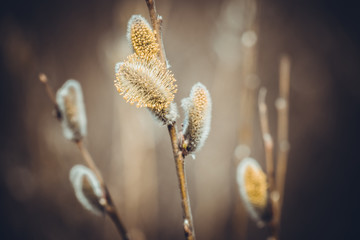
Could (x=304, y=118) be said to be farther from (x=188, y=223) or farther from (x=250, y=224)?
(x=188, y=223)

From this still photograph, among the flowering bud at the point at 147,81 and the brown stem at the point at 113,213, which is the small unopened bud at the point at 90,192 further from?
the flowering bud at the point at 147,81

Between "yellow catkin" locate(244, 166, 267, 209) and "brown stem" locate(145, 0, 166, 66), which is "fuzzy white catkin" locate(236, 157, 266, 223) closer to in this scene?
"yellow catkin" locate(244, 166, 267, 209)

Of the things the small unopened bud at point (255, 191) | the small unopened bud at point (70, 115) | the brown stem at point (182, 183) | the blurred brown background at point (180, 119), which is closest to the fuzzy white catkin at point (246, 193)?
the small unopened bud at point (255, 191)

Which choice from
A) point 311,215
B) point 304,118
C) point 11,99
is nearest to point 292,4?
point 304,118

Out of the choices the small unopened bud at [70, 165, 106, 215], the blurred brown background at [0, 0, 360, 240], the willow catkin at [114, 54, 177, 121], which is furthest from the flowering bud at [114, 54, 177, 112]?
the blurred brown background at [0, 0, 360, 240]

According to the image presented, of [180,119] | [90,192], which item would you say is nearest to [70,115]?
[90,192]

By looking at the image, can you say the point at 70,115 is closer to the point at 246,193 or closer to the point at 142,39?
the point at 142,39
